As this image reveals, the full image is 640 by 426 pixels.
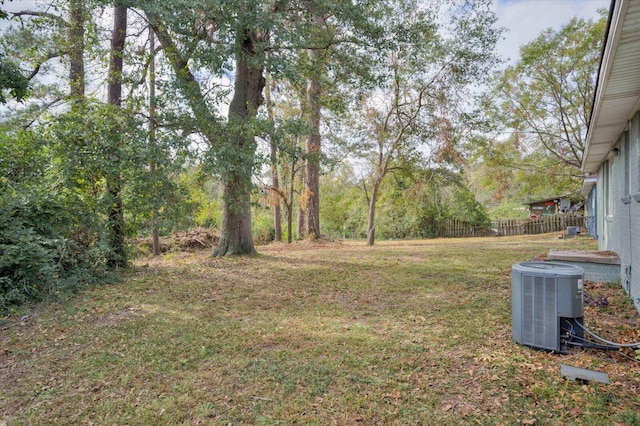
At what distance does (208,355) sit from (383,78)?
7657 millimetres

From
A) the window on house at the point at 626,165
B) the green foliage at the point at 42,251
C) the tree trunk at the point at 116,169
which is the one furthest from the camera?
the tree trunk at the point at 116,169

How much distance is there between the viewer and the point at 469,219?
22734mm

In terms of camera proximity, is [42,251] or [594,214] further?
[594,214]

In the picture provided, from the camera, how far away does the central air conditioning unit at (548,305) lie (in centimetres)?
299

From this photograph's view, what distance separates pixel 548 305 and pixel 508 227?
22.3 meters

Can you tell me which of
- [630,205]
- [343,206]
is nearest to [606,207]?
[630,205]

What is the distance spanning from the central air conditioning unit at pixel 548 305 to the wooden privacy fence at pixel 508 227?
20865mm

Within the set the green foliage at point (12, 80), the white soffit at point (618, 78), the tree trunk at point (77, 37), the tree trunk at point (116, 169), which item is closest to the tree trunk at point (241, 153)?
the tree trunk at point (116, 169)

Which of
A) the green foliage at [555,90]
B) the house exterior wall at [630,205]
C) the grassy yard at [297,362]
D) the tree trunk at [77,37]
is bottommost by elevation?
the grassy yard at [297,362]

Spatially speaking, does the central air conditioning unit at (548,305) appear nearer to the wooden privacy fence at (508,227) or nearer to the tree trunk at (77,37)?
the tree trunk at (77,37)

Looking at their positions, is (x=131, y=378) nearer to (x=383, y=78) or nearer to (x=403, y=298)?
(x=403, y=298)

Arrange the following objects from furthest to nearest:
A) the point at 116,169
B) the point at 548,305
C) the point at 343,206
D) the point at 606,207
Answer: the point at 343,206, the point at 606,207, the point at 116,169, the point at 548,305

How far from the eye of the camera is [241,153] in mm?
6539

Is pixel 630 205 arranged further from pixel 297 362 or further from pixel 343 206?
pixel 343 206
